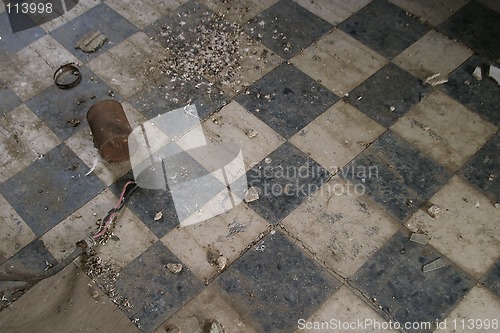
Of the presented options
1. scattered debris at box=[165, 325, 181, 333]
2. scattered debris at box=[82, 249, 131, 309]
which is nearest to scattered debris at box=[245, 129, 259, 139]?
scattered debris at box=[82, 249, 131, 309]

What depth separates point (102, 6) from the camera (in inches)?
199

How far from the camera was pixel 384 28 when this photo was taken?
4.73 metres

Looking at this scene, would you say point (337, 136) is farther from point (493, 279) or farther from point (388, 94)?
point (493, 279)

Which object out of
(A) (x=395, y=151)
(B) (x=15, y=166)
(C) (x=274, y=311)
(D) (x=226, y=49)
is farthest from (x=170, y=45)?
(C) (x=274, y=311)

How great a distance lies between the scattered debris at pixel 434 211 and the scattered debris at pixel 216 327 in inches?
63.5

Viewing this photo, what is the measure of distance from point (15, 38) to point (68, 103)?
1072 millimetres

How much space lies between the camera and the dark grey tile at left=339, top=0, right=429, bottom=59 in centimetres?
461

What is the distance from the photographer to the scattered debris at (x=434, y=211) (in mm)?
3621

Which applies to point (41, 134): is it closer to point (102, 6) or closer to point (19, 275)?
point (19, 275)

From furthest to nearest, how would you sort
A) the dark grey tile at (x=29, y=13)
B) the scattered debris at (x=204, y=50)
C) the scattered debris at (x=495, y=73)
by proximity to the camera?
the dark grey tile at (x=29, y=13) → the scattered debris at (x=204, y=50) → the scattered debris at (x=495, y=73)

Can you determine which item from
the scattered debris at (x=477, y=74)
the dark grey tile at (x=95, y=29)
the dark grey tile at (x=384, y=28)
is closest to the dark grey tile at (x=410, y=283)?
the scattered debris at (x=477, y=74)

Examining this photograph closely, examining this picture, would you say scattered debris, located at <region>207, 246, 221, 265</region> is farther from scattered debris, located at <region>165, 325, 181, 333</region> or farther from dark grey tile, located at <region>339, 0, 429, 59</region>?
dark grey tile, located at <region>339, 0, 429, 59</region>

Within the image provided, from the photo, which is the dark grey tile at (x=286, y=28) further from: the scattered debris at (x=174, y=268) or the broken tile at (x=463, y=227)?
the scattered debris at (x=174, y=268)

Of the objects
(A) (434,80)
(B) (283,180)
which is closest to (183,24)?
(B) (283,180)
